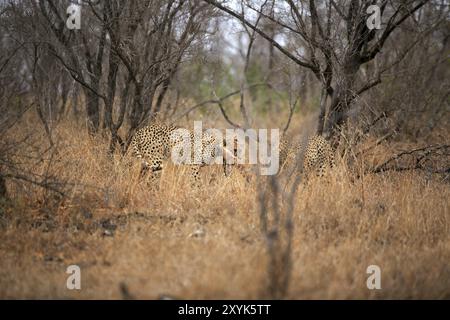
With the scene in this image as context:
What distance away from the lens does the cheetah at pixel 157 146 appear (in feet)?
26.0

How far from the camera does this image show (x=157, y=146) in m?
7.98

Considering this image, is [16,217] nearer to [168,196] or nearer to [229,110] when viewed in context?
[168,196]

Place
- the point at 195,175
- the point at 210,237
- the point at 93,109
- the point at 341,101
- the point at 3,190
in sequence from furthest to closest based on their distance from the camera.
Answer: the point at 93,109 → the point at 341,101 → the point at 195,175 → the point at 3,190 → the point at 210,237

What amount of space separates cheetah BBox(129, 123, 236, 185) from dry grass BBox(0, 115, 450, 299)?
0.62 metres

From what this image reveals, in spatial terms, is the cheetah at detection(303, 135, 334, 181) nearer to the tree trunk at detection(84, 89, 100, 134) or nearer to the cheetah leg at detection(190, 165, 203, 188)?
the cheetah leg at detection(190, 165, 203, 188)

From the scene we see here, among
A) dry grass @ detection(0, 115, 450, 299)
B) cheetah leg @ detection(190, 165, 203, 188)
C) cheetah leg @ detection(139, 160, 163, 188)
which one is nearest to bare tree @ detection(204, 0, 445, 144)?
dry grass @ detection(0, 115, 450, 299)

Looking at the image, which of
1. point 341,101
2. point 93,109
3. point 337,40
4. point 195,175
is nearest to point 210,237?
point 195,175

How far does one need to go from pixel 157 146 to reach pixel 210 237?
10.0ft

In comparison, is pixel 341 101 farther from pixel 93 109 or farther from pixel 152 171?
pixel 93 109

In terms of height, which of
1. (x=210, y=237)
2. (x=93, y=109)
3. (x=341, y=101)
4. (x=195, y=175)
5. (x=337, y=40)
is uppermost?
(x=337, y=40)

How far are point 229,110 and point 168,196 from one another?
8799 millimetres

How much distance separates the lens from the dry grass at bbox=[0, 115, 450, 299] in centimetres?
439
